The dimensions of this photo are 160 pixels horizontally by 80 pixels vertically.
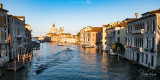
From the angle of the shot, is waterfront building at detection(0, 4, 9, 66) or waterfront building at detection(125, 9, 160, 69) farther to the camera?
waterfront building at detection(0, 4, 9, 66)

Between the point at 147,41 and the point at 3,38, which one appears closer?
the point at 147,41

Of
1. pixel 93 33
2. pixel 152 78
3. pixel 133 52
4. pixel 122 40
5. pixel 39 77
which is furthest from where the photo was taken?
pixel 93 33

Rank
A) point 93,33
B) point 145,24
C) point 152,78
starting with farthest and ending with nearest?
point 93,33 < point 145,24 < point 152,78

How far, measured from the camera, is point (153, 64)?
86.6 feet

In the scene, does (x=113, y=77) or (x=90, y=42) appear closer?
(x=113, y=77)

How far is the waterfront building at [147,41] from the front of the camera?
83.5 ft

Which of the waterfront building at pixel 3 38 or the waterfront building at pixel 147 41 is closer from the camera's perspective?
the waterfront building at pixel 147 41

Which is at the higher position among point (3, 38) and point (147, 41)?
point (3, 38)

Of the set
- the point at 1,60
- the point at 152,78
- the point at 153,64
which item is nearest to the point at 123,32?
the point at 153,64

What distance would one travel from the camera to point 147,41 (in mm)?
29000

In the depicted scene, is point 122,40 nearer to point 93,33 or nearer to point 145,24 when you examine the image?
point 145,24

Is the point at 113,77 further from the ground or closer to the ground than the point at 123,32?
closer to the ground

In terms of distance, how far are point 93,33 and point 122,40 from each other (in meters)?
50.2

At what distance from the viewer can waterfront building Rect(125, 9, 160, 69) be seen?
25438mm
